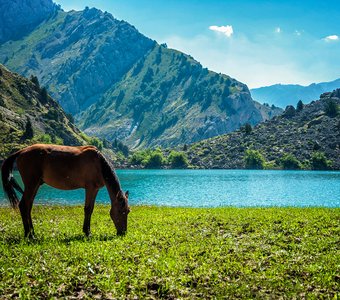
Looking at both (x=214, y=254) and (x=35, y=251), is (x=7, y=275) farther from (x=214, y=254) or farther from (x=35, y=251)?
(x=214, y=254)

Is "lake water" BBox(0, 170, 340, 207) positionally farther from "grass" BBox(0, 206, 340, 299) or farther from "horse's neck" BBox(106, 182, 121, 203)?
"grass" BBox(0, 206, 340, 299)

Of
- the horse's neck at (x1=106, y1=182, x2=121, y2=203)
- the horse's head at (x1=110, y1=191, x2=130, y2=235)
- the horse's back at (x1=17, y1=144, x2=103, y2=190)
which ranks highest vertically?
the horse's back at (x1=17, y1=144, x2=103, y2=190)

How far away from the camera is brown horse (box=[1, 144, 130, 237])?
17688 millimetres

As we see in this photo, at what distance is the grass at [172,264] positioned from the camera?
35.7 ft

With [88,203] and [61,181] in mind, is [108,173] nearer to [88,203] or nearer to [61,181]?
[88,203]

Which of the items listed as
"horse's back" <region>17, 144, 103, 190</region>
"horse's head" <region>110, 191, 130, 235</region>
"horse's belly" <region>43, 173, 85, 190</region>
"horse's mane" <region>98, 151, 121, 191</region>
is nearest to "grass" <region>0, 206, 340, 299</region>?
"horse's head" <region>110, 191, 130, 235</region>

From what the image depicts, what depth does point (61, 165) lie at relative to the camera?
18.3 m

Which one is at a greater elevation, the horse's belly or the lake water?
the horse's belly

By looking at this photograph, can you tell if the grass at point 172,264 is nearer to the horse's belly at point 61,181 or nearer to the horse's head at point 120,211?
the horse's head at point 120,211

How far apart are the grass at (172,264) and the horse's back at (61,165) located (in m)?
2.74

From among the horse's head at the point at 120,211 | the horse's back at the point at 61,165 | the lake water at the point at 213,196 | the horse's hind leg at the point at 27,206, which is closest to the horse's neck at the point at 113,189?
the horse's head at the point at 120,211

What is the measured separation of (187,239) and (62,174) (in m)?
6.96

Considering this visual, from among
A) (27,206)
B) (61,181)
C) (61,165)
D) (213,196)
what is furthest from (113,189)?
(213,196)

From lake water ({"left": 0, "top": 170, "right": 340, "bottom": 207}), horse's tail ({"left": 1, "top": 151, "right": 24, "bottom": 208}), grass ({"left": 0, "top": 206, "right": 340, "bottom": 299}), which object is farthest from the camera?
lake water ({"left": 0, "top": 170, "right": 340, "bottom": 207})
